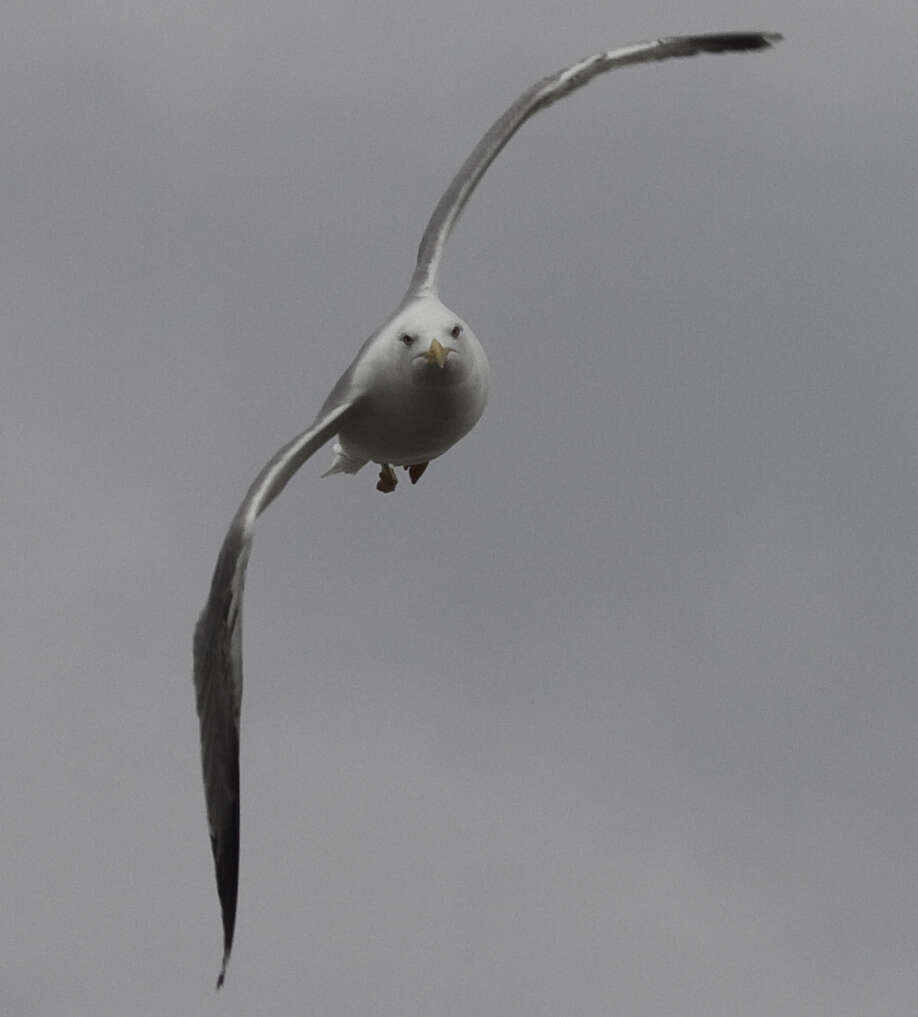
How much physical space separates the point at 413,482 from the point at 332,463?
910 millimetres

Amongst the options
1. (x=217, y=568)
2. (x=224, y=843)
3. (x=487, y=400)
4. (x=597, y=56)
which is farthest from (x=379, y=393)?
(x=597, y=56)

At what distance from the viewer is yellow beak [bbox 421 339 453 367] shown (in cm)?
2105

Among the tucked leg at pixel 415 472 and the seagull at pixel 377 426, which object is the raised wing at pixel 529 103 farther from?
the tucked leg at pixel 415 472

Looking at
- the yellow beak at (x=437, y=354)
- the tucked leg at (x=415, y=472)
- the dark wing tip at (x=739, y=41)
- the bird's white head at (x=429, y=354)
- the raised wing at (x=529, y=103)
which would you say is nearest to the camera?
the yellow beak at (x=437, y=354)

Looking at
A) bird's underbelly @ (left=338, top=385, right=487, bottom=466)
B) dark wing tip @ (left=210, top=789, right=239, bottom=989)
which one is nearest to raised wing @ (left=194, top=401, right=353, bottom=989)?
dark wing tip @ (left=210, top=789, right=239, bottom=989)

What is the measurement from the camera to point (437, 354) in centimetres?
2106

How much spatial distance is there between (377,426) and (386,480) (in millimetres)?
2126

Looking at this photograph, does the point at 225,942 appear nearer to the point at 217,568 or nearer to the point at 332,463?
the point at 217,568

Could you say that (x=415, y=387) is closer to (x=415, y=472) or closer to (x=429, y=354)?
(x=429, y=354)

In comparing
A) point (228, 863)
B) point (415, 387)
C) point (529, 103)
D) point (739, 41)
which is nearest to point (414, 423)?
point (415, 387)

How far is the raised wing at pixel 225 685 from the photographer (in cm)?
1967

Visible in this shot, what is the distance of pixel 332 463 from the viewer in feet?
76.8

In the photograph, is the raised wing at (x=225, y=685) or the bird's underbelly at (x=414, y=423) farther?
the bird's underbelly at (x=414, y=423)

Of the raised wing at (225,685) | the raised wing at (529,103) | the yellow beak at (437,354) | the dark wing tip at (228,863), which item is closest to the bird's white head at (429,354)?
the yellow beak at (437,354)
